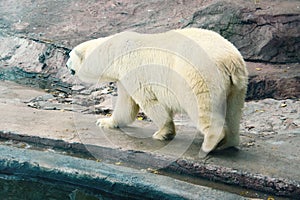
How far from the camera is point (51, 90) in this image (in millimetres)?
7539

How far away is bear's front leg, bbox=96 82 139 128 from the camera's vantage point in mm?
4969

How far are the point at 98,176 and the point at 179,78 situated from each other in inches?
39.4

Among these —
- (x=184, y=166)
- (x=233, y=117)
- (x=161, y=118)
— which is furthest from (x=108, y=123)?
(x=233, y=117)

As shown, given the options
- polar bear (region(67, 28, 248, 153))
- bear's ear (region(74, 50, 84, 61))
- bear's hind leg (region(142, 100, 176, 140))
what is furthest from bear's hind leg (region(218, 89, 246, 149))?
bear's ear (region(74, 50, 84, 61))

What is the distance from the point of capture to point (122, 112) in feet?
16.5

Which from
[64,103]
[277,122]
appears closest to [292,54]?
[277,122]

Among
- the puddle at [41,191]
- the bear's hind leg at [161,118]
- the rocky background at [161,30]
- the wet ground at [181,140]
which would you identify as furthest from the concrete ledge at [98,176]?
the bear's hind leg at [161,118]

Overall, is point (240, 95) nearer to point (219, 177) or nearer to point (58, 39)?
point (219, 177)

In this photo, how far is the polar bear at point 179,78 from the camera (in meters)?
3.97

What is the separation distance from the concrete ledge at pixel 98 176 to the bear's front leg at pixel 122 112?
3.36ft

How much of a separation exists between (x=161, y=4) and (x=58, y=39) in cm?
223

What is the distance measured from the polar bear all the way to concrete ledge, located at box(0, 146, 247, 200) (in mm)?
695

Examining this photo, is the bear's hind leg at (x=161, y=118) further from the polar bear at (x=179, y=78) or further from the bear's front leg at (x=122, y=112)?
the bear's front leg at (x=122, y=112)

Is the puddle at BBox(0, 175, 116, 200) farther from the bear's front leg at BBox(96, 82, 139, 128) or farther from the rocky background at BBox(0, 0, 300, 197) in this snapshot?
the rocky background at BBox(0, 0, 300, 197)
